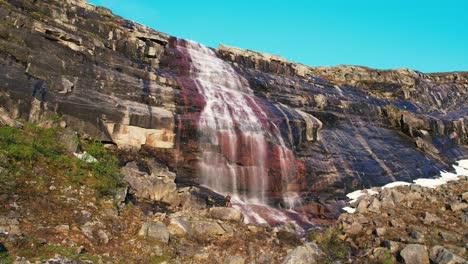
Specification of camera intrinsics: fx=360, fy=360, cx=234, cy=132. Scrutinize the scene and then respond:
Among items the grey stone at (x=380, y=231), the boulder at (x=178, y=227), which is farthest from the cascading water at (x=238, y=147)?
the boulder at (x=178, y=227)

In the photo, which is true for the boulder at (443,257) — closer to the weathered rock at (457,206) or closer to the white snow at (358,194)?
the weathered rock at (457,206)

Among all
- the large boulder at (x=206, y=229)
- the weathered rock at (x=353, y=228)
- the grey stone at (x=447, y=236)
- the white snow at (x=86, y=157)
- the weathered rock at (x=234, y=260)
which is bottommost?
the weathered rock at (x=234, y=260)

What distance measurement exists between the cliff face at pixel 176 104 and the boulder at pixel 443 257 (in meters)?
12.3

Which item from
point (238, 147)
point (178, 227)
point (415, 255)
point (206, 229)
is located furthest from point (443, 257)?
point (238, 147)

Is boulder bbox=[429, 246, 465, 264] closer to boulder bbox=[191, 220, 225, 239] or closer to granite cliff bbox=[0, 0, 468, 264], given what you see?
granite cliff bbox=[0, 0, 468, 264]

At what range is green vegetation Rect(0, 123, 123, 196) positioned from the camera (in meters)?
14.2

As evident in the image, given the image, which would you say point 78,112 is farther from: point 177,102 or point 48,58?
point 177,102

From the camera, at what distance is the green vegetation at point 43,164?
46.7 feet

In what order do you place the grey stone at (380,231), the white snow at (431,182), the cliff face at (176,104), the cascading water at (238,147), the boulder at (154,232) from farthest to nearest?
the white snow at (431,182)
the cascading water at (238,147)
the cliff face at (176,104)
the grey stone at (380,231)
the boulder at (154,232)

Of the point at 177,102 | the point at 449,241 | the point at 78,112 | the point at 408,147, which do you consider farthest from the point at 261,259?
the point at 408,147

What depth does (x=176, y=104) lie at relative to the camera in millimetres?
27484

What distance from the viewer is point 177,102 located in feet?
91.0

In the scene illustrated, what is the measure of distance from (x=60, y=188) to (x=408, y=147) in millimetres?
37358

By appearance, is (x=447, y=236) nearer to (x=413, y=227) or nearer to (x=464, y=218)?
(x=413, y=227)
